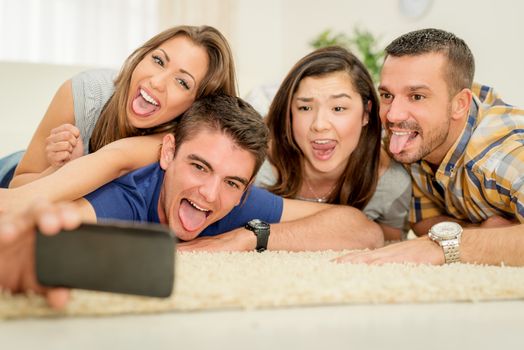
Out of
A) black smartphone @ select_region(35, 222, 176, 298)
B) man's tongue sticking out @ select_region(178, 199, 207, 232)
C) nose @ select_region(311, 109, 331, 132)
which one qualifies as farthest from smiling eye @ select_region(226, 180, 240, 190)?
black smartphone @ select_region(35, 222, 176, 298)

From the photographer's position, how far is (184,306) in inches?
29.8

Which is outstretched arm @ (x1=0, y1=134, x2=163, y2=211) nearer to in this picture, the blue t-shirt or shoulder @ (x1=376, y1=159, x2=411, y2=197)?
the blue t-shirt

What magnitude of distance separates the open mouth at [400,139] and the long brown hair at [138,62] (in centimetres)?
57

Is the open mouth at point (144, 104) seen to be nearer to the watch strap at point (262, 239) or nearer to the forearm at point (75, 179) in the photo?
the forearm at point (75, 179)

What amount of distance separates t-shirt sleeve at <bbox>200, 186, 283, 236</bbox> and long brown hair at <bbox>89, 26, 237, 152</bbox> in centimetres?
37

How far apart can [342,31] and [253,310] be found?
4071 millimetres

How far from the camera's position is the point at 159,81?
1.72m

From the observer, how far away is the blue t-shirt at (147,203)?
1.31 m

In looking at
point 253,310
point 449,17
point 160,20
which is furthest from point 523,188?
point 160,20

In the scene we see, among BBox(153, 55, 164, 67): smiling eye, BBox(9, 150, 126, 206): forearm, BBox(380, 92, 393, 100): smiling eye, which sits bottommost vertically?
BBox(9, 150, 126, 206): forearm

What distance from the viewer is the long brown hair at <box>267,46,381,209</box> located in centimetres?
202

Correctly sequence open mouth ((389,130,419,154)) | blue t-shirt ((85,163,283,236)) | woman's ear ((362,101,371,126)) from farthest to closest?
1. woman's ear ((362,101,371,126))
2. open mouth ((389,130,419,154))
3. blue t-shirt ((85,163,283,236))

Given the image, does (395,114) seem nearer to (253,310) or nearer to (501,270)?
(501,270)

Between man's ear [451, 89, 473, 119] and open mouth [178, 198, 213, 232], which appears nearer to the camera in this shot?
open mouth [178, 198, 213, 232]
